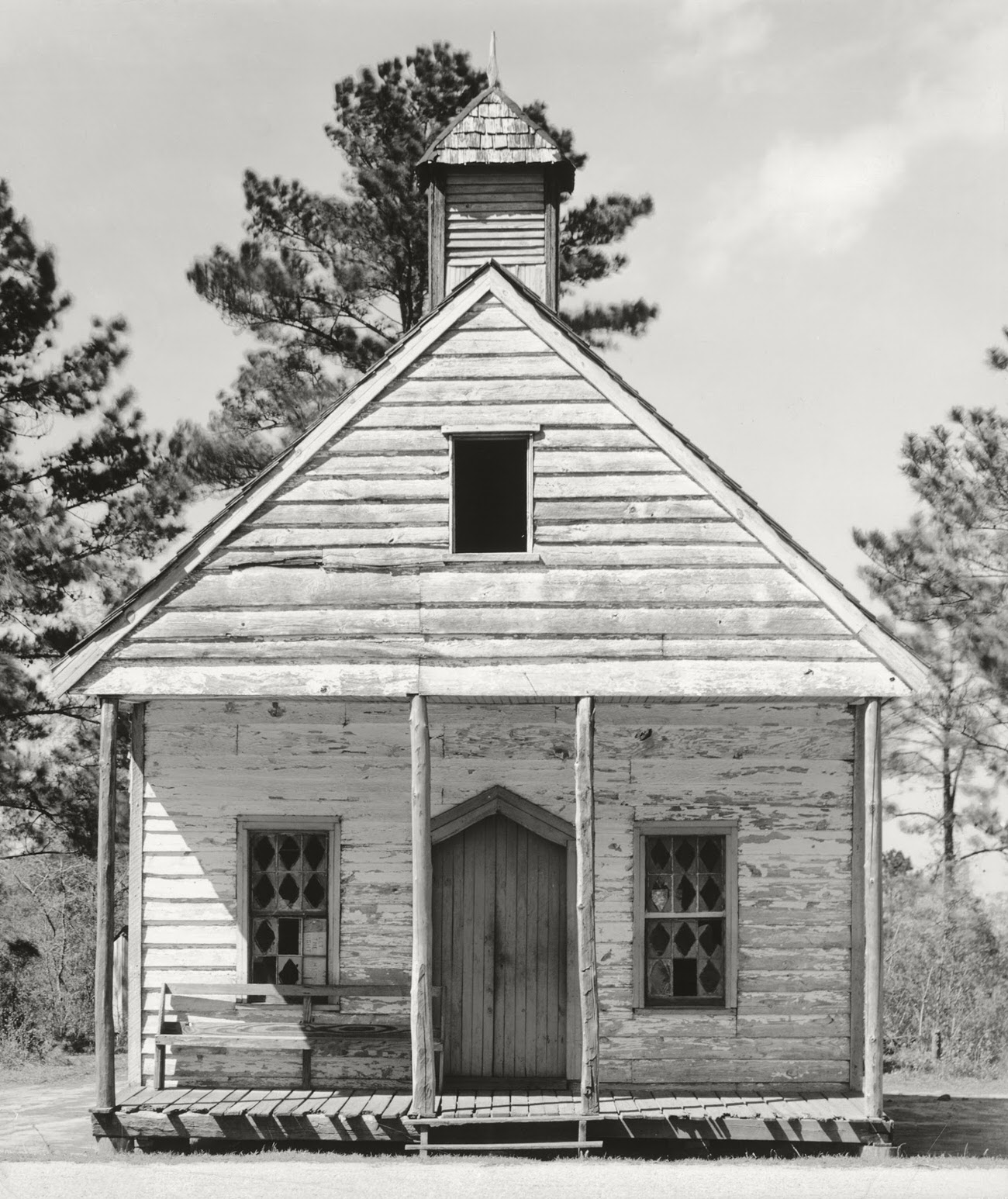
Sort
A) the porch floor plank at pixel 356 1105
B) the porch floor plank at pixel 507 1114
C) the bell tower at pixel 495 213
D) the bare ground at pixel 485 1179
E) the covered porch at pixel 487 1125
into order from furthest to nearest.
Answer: the bell tower at pixel 495 213, the porch floor plank at pixel 356 1105, the porch floor plank at pixel 507 1114, the covered porch at pixel 487 1125, the bare ground at pixel 485 1179

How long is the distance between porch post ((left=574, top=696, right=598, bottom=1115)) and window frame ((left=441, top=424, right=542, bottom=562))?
1.44 metres

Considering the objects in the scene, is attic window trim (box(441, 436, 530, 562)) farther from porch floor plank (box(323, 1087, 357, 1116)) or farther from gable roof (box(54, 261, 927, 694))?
porch floor plank (box(323, 1087, 357, 1116))

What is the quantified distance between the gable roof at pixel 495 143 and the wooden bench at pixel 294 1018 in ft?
28.8

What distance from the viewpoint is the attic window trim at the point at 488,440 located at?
11.8m

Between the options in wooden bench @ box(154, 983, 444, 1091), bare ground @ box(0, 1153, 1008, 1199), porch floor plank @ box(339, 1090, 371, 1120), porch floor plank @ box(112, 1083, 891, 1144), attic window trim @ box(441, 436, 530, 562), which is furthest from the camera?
wooden bench @ box(154, 983, 444, 1091)

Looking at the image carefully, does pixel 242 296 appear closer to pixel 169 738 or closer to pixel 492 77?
pixel 492 77

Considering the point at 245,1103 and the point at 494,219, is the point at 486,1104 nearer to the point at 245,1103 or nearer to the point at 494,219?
the point at 245,1103

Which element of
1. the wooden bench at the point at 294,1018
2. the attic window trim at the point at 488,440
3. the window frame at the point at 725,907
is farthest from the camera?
the window frame at the point at 725,907

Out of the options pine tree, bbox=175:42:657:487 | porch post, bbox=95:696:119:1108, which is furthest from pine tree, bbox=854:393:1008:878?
porch post, bbox=95:696:119:1108

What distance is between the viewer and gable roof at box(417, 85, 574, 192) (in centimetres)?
1513

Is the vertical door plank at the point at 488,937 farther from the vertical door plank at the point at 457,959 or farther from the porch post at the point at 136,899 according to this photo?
the porch post at the point at 136,899

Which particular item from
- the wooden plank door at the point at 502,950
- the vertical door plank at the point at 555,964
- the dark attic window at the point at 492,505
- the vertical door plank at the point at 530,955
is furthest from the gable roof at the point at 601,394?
the dark attic window at the point at 492,505

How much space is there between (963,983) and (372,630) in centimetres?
1660

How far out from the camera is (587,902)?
11.1m
